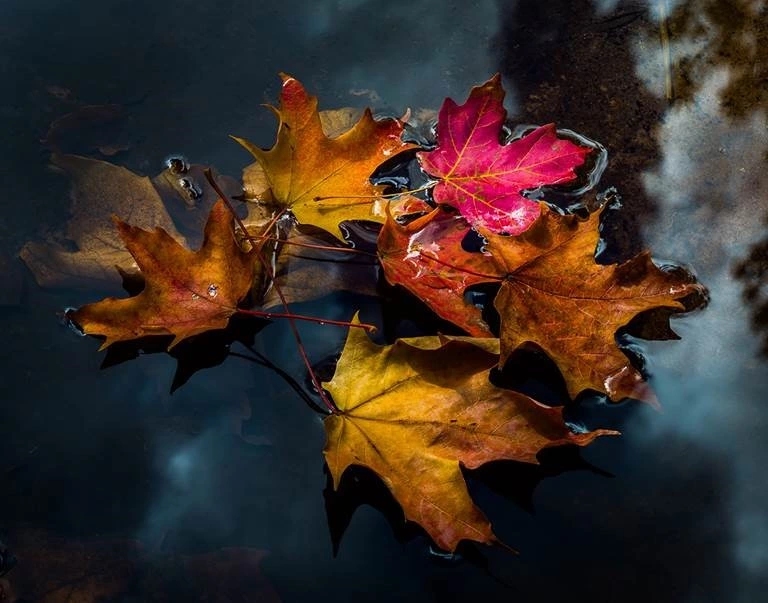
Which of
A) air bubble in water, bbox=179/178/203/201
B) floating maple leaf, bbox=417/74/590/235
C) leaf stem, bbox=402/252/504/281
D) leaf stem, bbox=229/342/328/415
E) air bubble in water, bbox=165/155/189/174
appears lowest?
leaf stem, bbox=229/342/328/415

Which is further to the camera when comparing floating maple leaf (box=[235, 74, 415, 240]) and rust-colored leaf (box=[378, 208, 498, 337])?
floating maple leaf (box=[235, 74, 415, 240])

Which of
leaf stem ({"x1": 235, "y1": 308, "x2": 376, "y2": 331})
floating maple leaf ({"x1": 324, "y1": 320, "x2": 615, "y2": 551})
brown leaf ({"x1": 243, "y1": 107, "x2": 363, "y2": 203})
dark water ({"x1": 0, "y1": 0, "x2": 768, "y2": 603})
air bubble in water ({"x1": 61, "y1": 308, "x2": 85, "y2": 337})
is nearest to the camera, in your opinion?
floating maple leaf ({"x1": 324, "y1": 320, "x2": 615, "y2": 551})

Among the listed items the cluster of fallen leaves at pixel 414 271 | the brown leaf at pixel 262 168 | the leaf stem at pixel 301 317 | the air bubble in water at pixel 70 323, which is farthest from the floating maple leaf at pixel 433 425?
the air bubble in water at pixel 70 323

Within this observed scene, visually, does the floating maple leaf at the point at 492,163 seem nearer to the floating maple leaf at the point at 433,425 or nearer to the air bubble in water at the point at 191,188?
the floating maple leaf at the point at 433,425

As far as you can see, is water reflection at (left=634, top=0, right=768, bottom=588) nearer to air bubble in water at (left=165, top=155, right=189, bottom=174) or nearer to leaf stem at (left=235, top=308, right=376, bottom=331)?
leaf stem at (left=235, top=308, right=376, bottom=331)

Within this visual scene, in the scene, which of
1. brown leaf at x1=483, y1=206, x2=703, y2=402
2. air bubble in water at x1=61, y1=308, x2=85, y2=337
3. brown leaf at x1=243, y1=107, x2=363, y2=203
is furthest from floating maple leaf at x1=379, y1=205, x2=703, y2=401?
air bubble in water at x1=61, y1=308, x2=85, y2=337

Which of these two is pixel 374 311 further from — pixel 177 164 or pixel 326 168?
pixel 177 164

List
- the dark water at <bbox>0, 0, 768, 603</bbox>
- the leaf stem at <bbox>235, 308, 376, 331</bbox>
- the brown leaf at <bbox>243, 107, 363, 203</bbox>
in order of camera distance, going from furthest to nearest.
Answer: the brown leaf at <bbox>243, 107, 363, 203</bbox> → the leaf stem at <bbox>235, 308, 376, 331</bbox> → the dark water at <bbox>0, 0, 768, 603</bbox>
